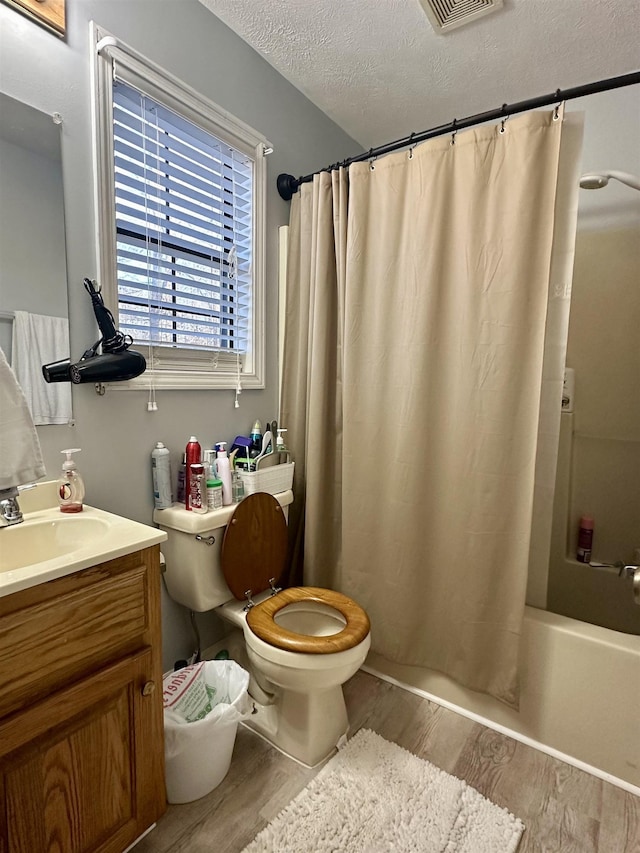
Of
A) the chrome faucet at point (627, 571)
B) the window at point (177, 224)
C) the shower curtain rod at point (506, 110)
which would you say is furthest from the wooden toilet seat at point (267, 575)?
the shower curtain rod at point (506, 110)

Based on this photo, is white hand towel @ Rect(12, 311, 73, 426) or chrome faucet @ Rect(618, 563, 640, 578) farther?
chrome faucet @ Rect(618, 563, 640, 578)

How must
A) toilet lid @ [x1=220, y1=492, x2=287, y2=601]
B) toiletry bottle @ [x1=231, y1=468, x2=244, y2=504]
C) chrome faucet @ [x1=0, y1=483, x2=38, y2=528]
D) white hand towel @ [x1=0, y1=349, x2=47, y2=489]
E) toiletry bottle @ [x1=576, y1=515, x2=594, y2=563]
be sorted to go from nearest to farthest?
white hand towel @ [x1=0, y1=349, x2=47, y2=489]
chrome faucet @ [x1=0, y1=483, x2=38, y2=528]
toilet lid @ [x1=220, y1=492, x2=287, y2=601]
toiletry bottle @ [x1=231, y1=468, x2=244, y2=504]
toiletry bottle @ [x1=576, y1=515, x2=594, y2=563]

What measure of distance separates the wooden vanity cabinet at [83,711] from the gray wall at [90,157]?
48cm

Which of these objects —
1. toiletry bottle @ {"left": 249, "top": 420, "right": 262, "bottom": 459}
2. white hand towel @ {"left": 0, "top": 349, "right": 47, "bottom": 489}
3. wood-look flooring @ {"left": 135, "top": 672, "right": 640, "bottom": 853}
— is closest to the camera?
white hand towel @ {"left": 0, "top": 349, "right": 47, "bottom": 489}

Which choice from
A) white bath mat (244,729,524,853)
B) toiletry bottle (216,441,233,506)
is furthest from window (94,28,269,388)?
white bath mat (244,729,524,853)

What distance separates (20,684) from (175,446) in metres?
0.87

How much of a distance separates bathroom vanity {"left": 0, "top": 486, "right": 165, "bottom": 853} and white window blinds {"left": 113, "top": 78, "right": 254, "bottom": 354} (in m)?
0.82

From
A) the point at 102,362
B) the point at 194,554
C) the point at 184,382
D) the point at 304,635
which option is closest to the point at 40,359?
the point at 102,362

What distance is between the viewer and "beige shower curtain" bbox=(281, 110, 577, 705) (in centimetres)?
140

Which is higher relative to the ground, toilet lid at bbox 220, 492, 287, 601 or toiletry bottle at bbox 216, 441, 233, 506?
toiletry bottle at bbox 216, 441, 233, 506

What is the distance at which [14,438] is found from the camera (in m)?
0.99

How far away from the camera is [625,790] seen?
1.34 m

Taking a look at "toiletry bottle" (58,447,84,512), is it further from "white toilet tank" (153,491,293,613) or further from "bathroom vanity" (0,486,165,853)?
"white toilet tank" (153,491,293,613)

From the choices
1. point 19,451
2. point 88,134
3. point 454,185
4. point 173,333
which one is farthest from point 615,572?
point 88,134
